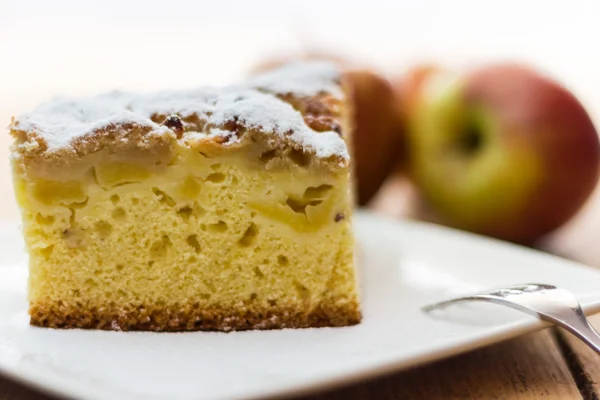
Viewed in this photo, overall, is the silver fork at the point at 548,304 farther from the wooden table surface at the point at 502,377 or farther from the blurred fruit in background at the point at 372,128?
the blurred fruit in background at the point at 372,128

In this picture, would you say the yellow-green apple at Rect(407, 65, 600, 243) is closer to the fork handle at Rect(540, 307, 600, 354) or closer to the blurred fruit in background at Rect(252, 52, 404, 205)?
the blurred fruit in background at Rect(252, 52, 404, 205)

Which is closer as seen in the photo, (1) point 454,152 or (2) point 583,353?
(2) point 583,353

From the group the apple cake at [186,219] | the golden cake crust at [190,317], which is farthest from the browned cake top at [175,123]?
the golden cake crust at [190,317]

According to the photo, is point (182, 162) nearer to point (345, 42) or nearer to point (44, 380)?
point (44, 380)

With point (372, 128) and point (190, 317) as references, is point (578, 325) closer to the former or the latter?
point (190, 317)

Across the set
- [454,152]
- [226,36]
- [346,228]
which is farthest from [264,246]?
[226,36]
